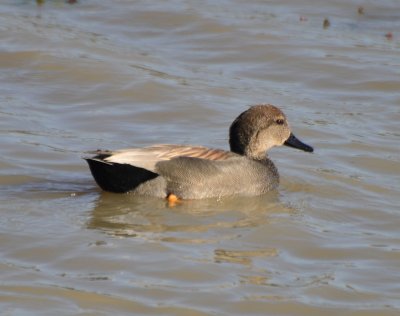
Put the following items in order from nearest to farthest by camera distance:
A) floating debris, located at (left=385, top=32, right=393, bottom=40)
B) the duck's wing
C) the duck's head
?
the duck's wing < the duck's head < floating debris, located at (left=385, top=32, right=393, bottom=40)

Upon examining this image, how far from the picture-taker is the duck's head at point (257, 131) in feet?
32.8

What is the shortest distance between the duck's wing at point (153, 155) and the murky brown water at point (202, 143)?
355mm

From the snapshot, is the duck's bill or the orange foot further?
the duck's bill

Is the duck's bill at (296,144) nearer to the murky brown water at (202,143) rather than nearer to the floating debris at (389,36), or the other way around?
the murky brown water at (202,143)

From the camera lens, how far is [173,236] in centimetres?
836

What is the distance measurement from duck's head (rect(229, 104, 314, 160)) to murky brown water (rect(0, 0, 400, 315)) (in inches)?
16.0

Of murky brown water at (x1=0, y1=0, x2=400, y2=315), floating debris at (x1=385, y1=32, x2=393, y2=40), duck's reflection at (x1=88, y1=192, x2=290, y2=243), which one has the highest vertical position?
floating debris at (x1=385, y1=32, x2=393, y2=40)

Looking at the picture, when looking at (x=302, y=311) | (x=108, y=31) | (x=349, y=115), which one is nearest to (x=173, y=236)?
(x=302, y=311)

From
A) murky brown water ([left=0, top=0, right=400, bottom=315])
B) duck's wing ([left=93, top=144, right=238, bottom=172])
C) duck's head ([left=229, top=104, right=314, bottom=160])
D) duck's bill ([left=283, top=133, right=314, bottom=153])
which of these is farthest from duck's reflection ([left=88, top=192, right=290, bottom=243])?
duck's bill ([left=283, top=133, right=314, bottom=153])

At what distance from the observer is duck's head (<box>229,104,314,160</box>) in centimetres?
1000

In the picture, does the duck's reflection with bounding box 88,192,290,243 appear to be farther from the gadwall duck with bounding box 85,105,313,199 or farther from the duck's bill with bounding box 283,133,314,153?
the duck's bill with bounding box 283,133,314,153

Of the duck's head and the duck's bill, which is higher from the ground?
the duck's head

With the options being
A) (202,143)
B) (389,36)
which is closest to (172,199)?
→ (202,143)

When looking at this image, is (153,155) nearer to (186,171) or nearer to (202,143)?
(186,171)
